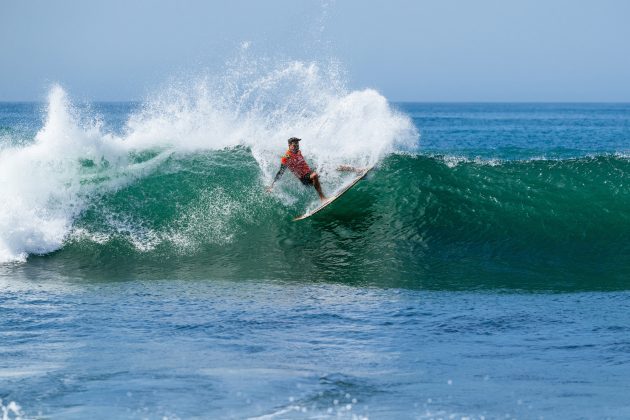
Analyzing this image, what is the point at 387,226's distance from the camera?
12359 mm

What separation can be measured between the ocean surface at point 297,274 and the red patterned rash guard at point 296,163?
107cm

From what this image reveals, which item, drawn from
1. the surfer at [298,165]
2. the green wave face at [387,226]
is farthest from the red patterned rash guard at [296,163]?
the green wave face at [387,226]

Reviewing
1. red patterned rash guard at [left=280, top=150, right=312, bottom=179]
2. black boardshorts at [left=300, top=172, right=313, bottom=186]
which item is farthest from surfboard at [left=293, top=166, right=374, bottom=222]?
red patterned rash guard at [left=280, top=150, right=312, bottom=179]

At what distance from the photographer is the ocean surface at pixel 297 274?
18.6ft

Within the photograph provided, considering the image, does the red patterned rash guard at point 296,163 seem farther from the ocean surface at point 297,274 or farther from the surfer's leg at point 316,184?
the ocean surface at point 297,274

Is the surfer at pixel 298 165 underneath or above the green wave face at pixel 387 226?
above

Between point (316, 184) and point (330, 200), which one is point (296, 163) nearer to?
point (316, 184)

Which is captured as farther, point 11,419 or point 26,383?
point 26,383

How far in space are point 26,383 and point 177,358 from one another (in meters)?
1.27

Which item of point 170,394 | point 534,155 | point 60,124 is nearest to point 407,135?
point 60,124

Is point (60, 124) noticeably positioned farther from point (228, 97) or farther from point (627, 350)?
point (627, 350)

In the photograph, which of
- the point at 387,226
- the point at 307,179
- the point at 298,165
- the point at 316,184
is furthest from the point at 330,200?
the point at 387,226

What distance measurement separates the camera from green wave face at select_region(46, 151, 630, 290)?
10.5m

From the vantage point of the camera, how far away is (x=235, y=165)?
1432cm
